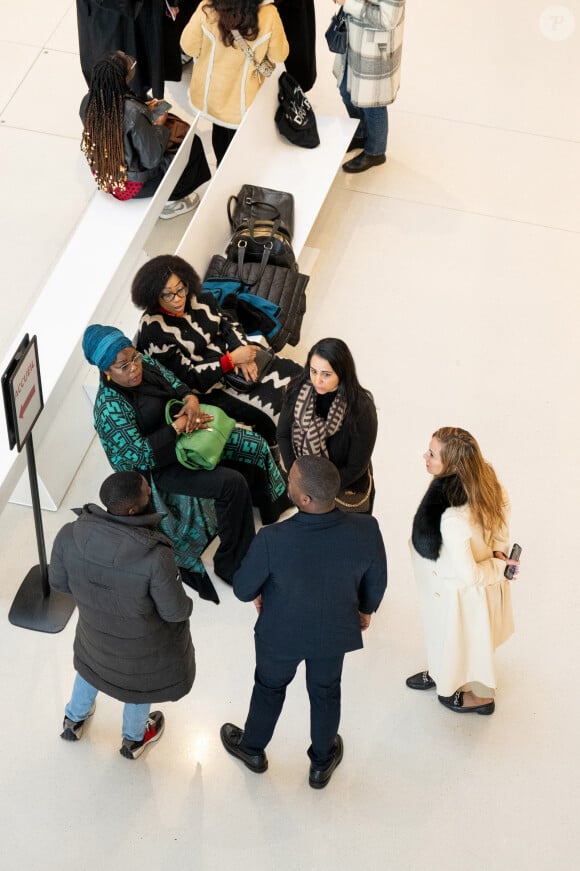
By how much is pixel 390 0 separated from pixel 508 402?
2.22 meters

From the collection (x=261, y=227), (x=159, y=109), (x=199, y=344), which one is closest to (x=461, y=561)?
(x=199, y=344)

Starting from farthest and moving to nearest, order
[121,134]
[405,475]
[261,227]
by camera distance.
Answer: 1. [261,227]
2. [121,134]
3. [405,475]

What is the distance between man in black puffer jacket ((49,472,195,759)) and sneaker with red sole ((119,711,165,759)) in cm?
33

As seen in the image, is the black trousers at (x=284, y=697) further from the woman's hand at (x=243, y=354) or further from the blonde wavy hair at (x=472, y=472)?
the woman's hand at (x=243, y=354)

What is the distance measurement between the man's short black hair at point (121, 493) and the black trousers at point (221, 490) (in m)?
0.88

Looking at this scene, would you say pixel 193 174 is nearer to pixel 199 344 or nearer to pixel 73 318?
pixel 73 318

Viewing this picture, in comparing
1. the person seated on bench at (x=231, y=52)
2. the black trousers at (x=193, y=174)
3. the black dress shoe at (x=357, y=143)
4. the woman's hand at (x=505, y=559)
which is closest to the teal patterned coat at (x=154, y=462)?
the woman's hand at (x=505, y=559)

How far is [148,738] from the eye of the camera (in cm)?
363

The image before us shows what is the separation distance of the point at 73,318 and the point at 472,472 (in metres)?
2.21

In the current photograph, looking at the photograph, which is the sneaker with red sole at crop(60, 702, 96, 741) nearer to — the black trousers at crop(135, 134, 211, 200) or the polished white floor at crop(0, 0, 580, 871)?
the polished white floor at crop(0, 0, 580, 871)

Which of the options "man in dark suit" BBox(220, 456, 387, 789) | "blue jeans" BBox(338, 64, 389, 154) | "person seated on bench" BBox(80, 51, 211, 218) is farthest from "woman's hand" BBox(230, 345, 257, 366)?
"blue jeans" BBox(338, 64, 389, 154)

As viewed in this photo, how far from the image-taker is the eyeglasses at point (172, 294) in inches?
156

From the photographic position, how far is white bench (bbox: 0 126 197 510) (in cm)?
410

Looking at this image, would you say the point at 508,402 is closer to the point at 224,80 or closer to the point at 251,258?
the point at 251,258
